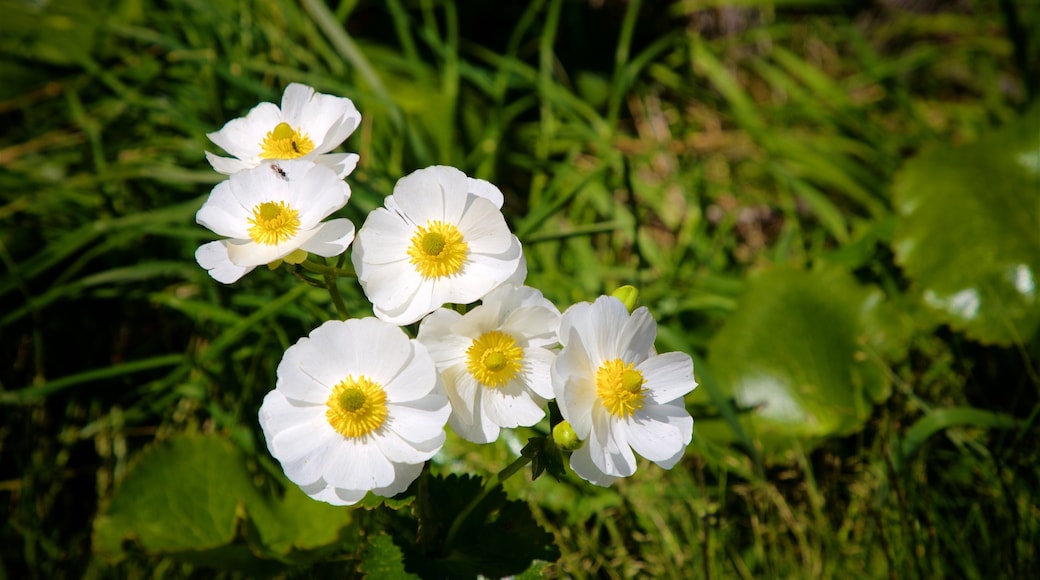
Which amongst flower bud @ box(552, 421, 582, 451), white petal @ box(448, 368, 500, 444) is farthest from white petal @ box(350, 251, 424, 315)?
flower bud @ box(552, 421, 582, 451)

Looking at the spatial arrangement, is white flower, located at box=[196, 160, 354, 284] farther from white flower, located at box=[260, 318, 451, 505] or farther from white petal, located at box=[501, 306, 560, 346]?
white petal, located at box=[501, 306, 560, 346]

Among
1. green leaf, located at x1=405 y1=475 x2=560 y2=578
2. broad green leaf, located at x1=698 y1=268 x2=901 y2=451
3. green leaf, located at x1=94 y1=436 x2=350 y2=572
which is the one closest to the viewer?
green leaf, located at x1=405 y1=475 x2=560 y2=578

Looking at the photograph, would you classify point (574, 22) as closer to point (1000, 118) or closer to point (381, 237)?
point (1000, 118)

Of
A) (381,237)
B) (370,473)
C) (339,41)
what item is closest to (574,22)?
(339,41)

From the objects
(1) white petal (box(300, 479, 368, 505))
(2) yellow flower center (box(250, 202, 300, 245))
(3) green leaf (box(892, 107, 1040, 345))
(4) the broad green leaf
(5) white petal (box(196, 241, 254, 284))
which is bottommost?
(4) the broad green leaf

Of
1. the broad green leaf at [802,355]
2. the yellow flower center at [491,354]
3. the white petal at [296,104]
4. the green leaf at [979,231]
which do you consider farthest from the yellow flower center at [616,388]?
the green leaf at [979,231]

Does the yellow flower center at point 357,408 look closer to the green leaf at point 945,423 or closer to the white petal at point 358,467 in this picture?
the white petal at point 358,467
